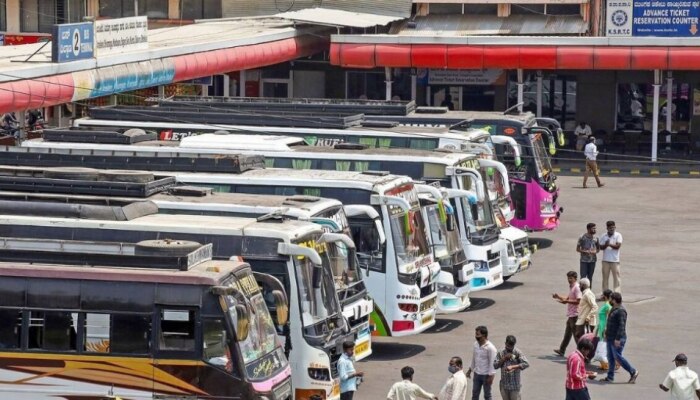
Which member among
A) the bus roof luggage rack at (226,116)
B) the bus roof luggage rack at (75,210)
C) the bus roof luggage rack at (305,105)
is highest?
the bus roof luggage rack at (305,105)

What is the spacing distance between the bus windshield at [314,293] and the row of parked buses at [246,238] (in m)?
0.03

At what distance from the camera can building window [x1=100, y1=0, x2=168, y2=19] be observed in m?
57.2

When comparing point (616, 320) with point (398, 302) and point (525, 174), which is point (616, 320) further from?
point (525, 174)

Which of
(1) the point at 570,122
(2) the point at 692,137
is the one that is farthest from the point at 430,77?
(2) the point at 692,137

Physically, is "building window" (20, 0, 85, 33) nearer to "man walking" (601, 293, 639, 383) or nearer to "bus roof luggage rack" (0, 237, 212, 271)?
"man walking" (601, 293, 639, 383)

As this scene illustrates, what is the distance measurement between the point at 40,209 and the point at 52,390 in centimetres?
396

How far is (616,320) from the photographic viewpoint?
2253cm

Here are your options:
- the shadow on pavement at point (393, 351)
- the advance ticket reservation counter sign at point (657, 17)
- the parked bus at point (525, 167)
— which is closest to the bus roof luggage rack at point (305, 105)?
the parked bus at point (525, 167)

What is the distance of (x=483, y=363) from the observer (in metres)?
20.5

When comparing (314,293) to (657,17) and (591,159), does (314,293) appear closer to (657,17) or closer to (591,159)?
(591,159)

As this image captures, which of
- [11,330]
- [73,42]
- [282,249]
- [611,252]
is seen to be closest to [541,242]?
[611,252]

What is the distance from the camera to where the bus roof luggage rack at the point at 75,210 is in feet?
64.8

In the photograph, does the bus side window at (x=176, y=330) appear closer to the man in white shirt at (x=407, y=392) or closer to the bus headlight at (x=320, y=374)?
the bus headlight at (x=320, y=374)

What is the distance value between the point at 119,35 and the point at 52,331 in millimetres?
23349
